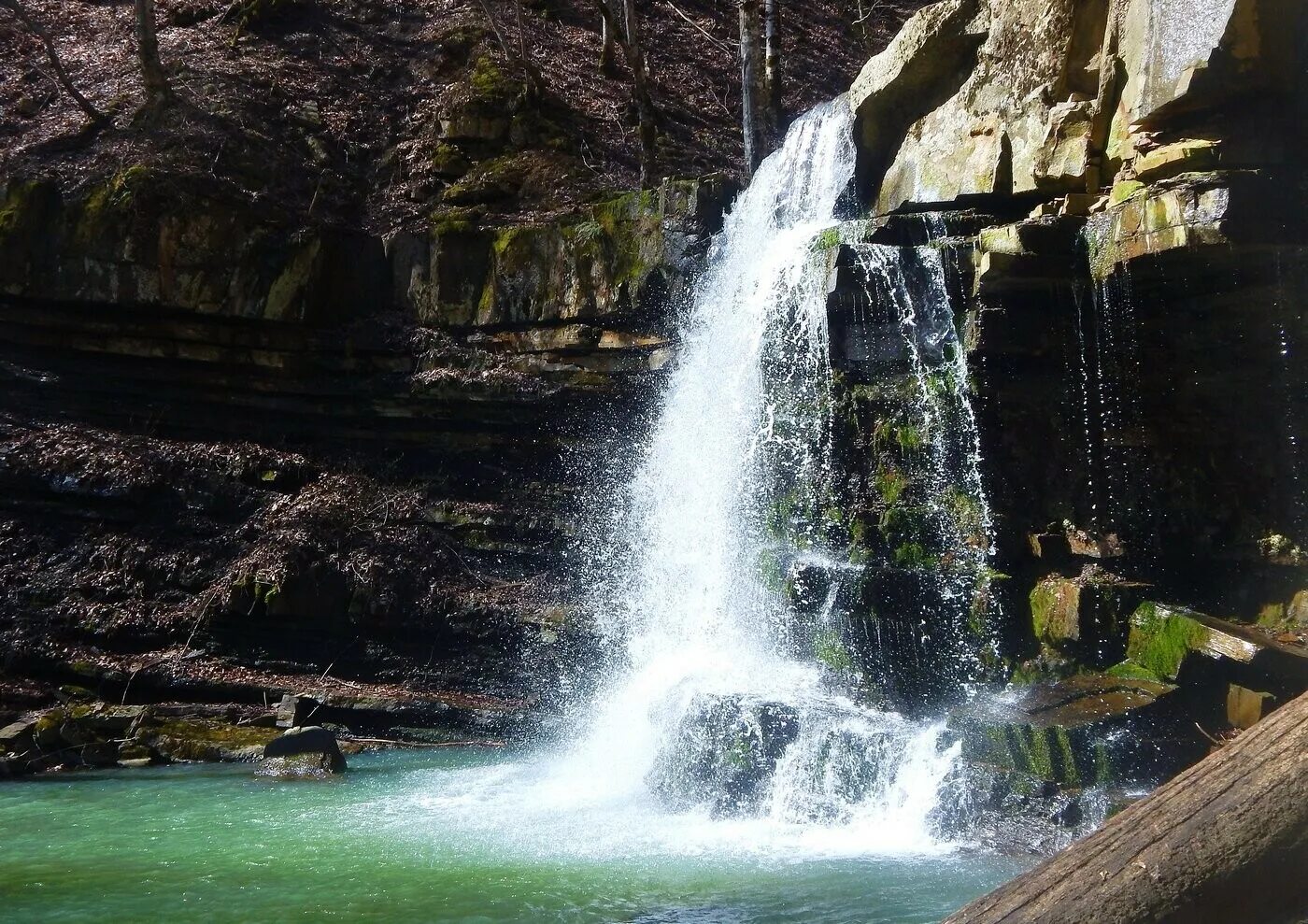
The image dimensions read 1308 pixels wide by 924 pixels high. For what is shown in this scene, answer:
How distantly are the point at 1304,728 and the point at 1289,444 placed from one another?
8.02 m

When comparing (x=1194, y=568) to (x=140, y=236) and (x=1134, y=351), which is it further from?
(x=140, y=236)

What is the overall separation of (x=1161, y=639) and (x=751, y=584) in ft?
12.4

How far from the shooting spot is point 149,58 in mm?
15266

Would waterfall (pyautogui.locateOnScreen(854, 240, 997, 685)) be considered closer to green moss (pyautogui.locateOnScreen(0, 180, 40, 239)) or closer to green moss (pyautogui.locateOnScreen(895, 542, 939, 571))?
green moss (pyautogui.locateOnScreen(895, 542, 939, 571))

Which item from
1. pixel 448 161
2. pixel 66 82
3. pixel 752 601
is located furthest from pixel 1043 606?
pixel 66 82

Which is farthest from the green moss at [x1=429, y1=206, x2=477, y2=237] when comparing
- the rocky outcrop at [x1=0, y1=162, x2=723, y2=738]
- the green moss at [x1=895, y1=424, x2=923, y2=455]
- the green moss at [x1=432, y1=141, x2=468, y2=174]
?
the green moss at [x1=895, y1=424, x2=923, y2=455]

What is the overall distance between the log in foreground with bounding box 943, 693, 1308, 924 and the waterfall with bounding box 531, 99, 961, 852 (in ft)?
14.2

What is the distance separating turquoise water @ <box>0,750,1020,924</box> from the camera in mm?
5660

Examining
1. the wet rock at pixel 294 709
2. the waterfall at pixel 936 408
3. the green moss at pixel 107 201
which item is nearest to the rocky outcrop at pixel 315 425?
the green moss at pixel 107 201

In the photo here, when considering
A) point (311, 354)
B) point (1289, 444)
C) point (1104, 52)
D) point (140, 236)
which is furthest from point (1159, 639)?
point (140, 236)

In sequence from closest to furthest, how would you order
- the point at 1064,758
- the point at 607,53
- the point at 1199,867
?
1. the point at 1199,867
2. the point at 1064,758
3. the point at 607,53

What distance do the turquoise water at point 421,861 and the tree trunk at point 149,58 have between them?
1023 cm

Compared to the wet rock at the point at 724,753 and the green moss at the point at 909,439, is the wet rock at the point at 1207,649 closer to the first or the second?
the green moss at the point at 909,439

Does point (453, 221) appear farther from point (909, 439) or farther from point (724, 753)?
point (724, 753)
